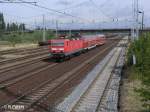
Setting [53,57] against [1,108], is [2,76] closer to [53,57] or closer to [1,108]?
[1,108]

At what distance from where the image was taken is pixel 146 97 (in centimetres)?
1297

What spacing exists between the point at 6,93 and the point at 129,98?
649cm

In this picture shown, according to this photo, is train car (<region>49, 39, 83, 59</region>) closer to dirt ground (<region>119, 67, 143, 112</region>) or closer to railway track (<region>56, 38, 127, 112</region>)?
railway track (<region>56, 38, 127, 112</region>)

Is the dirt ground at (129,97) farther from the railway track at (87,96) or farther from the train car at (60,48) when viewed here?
the train car at (60,48)

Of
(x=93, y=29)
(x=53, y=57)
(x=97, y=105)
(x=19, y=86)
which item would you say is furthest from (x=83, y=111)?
(x=93, y=29)
